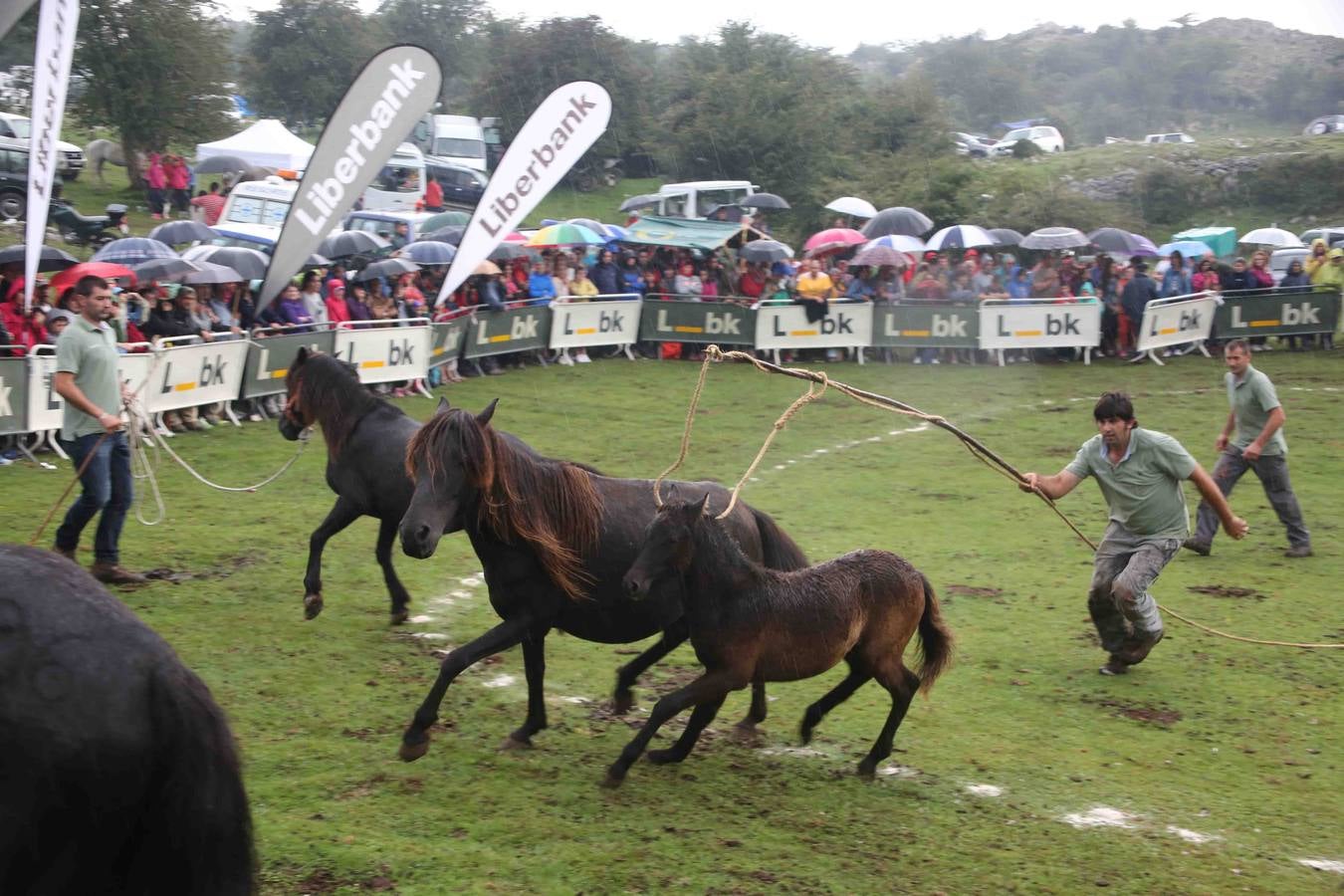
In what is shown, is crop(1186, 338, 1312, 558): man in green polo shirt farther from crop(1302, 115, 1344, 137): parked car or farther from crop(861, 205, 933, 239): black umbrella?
crop(1302, 115, 1344, 137): parked car

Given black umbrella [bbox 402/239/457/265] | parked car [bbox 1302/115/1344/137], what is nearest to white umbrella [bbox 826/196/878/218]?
black umbrella [bbox 402/239/457/265]

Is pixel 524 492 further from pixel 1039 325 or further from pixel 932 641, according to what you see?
pixel 1039 325

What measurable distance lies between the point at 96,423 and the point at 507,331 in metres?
11.8

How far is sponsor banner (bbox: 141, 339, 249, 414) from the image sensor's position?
47.0ft

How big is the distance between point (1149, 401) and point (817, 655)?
46.3ft

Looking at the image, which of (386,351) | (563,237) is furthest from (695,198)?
(386,351)

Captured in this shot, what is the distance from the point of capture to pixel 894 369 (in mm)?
21562

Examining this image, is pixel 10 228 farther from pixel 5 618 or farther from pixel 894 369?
pixel 5 618

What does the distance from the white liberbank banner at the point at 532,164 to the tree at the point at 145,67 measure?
77.7 feet

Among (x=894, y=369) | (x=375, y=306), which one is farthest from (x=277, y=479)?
(x=894, y=369)

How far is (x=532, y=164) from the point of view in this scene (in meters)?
17.8

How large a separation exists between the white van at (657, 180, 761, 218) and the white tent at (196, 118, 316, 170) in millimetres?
10515

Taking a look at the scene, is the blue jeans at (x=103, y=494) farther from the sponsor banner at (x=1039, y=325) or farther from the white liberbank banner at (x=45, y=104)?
the sponsor banner at (x=1039, y=325)

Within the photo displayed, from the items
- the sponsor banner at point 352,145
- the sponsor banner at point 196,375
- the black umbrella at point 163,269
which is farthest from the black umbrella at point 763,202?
the sponsor banner at point 196,375
